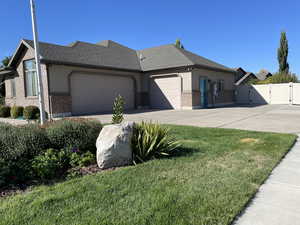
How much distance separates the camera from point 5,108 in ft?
51.8

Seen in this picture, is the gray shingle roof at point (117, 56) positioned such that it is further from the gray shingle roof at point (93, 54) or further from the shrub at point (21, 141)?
the shrub at point (21, 141)

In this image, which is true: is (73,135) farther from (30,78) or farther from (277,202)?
(30,78)

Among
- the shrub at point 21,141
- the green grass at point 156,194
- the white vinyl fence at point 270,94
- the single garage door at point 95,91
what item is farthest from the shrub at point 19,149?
the white vinyl fence at point 270,94

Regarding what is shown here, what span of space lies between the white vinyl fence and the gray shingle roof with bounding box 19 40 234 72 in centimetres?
805

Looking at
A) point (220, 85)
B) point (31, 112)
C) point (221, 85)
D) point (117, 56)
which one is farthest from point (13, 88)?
point (221, 85)

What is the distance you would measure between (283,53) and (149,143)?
37096 millimetres

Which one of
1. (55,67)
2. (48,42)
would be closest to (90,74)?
(55,67)

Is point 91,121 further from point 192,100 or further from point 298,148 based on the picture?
point 192,100

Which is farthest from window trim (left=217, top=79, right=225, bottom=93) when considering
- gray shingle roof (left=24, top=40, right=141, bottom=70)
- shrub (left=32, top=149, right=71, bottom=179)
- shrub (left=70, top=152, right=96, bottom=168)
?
shrub (left=32, top=149, right=71, bottom=179)

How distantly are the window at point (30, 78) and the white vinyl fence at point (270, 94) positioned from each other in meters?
21.5

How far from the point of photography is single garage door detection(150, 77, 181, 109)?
17.8 m

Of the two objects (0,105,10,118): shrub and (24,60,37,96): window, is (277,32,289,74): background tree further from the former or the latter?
(0,105,10,118): shrub

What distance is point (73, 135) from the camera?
446 cm

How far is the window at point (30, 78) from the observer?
14741 mm
